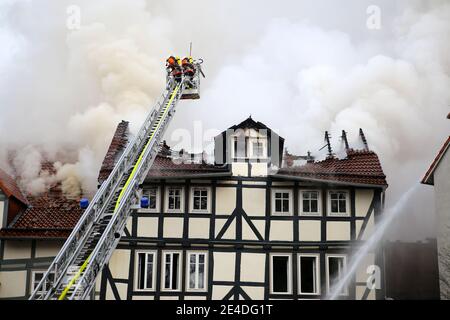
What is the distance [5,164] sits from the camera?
39.9 ft

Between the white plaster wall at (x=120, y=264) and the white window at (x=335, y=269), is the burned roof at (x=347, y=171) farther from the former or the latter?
the white plaster wall at (x=120, y=264)

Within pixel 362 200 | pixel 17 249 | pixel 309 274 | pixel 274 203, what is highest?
pixel 362 200

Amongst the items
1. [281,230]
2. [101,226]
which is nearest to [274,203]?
[281,230]

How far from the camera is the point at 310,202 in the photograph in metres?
11.5

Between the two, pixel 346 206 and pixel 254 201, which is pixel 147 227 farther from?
pixel 346 206

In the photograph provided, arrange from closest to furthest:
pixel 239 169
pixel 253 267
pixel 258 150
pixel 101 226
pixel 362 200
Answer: pixel 101 226 < pixel 253 267 < pixel 362 200 < pixel 239 169 < pixel 258 150

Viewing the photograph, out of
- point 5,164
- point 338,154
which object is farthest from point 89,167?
point 338,154

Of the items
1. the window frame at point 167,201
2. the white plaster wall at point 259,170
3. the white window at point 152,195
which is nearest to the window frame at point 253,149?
the white plaster wall at point 259,170

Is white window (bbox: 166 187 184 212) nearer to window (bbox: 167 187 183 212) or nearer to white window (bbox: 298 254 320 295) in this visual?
window (bbox: 167 187 183 212)

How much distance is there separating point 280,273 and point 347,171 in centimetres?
315

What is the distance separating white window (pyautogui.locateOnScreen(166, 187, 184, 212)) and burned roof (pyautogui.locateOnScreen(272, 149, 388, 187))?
2464 mm

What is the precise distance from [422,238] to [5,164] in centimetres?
1140

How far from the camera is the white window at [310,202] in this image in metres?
11.5

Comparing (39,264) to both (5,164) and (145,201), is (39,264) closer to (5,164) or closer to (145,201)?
(5,164)
